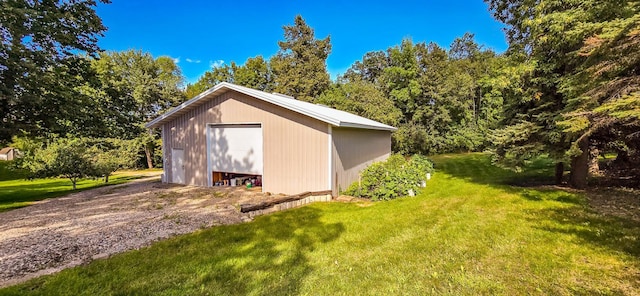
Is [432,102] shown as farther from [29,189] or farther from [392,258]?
[29,189]

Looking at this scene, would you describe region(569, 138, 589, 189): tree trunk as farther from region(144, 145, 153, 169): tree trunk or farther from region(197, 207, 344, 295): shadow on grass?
region(144, 145, 153, 169): tree trunk

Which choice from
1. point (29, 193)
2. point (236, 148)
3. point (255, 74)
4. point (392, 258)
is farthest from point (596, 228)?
point (255, 74)

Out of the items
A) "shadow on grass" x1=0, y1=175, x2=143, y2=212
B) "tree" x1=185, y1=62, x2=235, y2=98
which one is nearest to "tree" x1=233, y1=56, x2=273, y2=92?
"tree" x1=185, y1=62, x2=235, y2=98

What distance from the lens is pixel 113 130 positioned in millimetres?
11898

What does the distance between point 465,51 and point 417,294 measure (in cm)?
4270

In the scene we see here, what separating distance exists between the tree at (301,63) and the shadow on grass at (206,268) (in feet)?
79.6

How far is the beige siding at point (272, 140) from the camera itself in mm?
8711

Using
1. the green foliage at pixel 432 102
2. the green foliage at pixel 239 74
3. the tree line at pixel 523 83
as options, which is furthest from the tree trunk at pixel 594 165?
the green foliage at pixel 239 74

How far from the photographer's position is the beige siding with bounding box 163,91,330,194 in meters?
8.71

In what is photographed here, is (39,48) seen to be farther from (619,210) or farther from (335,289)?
(619,210)

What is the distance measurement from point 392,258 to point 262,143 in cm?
676

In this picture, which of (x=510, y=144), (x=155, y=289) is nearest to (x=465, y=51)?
(x=510, y=144)

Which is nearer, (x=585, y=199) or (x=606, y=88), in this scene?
(x=606, y=88)

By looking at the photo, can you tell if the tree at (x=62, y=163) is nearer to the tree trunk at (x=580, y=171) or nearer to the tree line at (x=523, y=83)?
the tree line at (x=523, y=83)
